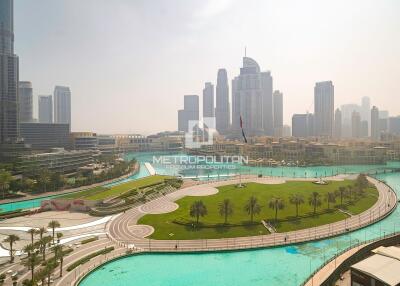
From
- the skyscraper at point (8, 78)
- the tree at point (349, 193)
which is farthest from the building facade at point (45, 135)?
the tree at point (349, 193)

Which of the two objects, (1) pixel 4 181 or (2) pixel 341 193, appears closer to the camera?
(2) pixel 341 193

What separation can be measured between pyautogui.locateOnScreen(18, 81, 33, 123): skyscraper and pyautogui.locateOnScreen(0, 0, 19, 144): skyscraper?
39431 millimetres

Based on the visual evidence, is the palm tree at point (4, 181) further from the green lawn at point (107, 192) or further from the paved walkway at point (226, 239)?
the paved walkway at point (226, 239)

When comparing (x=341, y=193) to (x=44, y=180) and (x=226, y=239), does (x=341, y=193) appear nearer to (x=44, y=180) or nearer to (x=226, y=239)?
(x=226, y=239)

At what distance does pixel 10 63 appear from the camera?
10844 cm

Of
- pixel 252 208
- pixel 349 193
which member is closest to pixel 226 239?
pixel 252 208

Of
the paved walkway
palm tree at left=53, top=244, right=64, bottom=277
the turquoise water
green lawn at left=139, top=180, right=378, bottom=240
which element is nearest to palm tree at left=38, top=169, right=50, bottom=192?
the paved walkway

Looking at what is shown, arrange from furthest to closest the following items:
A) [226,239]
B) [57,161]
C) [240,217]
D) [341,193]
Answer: [57,161], [341,193], [240,217], [226,239]

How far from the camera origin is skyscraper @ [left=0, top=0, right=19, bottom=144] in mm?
100506

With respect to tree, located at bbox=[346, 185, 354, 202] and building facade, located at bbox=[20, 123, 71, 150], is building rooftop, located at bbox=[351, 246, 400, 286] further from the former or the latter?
building facade, located at bbox=[20, 123, 71, 150]

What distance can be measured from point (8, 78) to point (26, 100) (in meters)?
45.5

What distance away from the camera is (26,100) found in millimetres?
148125

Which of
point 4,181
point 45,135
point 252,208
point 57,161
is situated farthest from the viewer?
point 45,135

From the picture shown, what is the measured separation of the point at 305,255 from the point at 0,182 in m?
55.7
